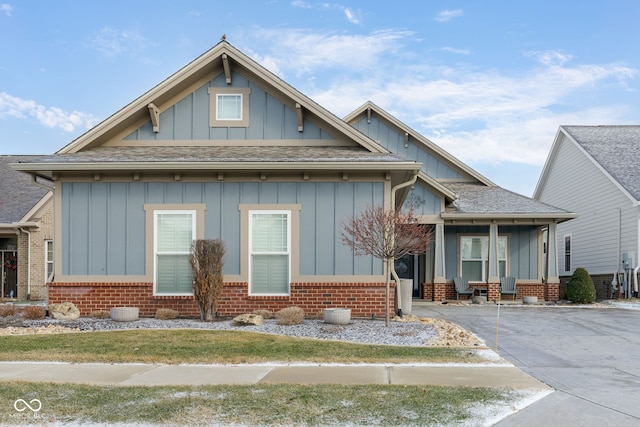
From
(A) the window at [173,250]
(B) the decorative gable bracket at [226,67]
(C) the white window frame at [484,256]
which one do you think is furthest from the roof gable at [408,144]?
(A) the window at [173,250]

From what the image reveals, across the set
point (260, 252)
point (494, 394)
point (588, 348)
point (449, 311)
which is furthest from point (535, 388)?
point (449, 311)

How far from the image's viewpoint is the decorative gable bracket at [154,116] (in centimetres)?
1633

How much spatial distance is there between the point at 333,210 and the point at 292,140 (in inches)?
99.3

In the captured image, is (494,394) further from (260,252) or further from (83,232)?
(83,232)

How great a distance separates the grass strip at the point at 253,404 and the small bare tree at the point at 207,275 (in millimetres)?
5955

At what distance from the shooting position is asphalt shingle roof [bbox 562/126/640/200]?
2545cm

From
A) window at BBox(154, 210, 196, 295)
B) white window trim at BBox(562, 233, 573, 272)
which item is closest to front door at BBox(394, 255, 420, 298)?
white window trim at BBox(562, 233, 573, 272)

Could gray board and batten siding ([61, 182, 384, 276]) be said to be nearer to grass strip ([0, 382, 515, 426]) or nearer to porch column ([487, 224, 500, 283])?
grass strip ([0, 382, 515, 426])

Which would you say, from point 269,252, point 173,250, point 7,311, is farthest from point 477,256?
point 7,311

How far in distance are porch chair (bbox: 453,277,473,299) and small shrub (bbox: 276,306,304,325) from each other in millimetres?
11354

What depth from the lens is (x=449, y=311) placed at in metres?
19.0

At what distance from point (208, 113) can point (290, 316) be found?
6.04 m

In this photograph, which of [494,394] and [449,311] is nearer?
[494,394]

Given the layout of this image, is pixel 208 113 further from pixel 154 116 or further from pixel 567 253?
pixel 567 253
